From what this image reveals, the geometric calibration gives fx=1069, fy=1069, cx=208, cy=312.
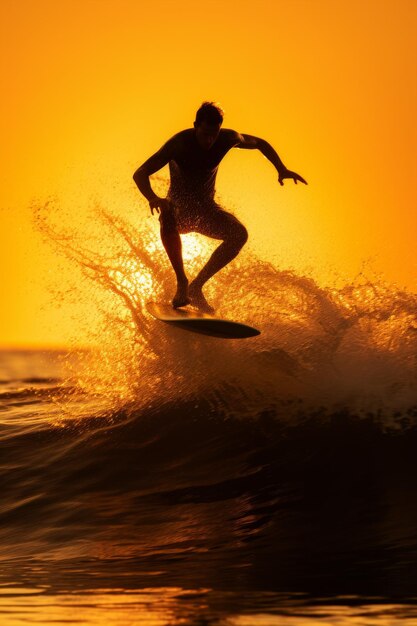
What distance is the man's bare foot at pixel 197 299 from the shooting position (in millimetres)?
10188

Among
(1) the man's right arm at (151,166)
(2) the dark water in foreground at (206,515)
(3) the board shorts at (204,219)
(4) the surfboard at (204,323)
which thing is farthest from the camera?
(3) the board shorts at (204,219)

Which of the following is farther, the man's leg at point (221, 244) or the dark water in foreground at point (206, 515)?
the man's leg at point (221, 244)

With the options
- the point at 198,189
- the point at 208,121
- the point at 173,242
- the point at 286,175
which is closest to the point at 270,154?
the point at 286,175

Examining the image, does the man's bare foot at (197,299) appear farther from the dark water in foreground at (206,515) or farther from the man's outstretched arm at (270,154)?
the man's outstretched arm at (270,154)

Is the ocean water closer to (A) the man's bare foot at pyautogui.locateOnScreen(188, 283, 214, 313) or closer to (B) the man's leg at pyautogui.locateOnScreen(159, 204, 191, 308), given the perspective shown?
(A) the man's bare foot at pyautogui.locateOnScreen(188, 283, 214, 313)

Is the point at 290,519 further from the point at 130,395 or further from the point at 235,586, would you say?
the point at 130,395

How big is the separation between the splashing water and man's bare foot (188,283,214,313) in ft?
1.65

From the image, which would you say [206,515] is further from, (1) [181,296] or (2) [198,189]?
(2) [198,189]

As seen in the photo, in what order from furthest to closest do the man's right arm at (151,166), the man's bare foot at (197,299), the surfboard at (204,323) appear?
the man's bare foot at (197,299) → the surfboard at (204,323) → the man's right arm at (151,166)

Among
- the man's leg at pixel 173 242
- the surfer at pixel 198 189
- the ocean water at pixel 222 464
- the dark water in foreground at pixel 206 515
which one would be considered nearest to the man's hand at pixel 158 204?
the surfer at pixel 198 189

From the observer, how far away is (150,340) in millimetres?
11383

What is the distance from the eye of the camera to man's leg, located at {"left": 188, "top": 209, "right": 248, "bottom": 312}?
9.95 meters

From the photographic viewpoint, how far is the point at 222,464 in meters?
9.84

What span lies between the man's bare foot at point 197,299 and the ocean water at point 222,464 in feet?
2.57
